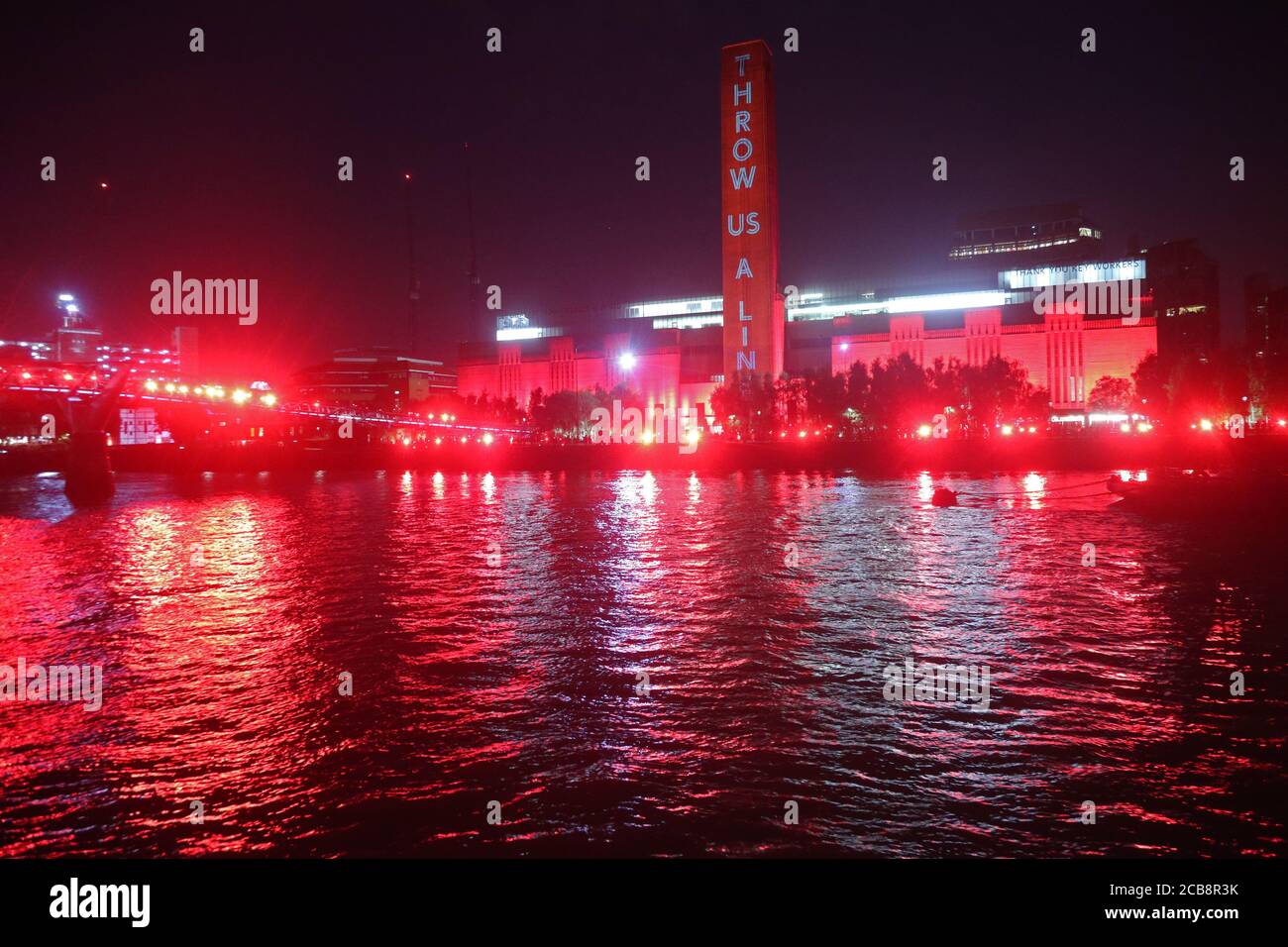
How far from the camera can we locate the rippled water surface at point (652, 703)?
19.8 ft

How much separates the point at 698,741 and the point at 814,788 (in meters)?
1.40

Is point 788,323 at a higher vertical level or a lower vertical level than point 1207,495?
higher

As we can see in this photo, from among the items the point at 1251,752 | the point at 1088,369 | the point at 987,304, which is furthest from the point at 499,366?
the point at 1251,752

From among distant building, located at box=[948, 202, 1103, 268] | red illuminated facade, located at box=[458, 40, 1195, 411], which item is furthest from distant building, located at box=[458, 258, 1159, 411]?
distant building, located at box=[948, 202, 1103, 268]

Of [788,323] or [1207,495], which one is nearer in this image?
[1207,495]

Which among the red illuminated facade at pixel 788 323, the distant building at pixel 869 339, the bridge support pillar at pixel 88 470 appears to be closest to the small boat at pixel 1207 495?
the bridge support pillar at pixel 88 470

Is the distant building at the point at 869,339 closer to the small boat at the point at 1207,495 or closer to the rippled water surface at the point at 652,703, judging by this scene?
the small boat at the point at 1207,495

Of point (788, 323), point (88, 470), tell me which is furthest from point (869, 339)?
point (88, 470)

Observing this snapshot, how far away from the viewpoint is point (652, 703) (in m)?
8.85

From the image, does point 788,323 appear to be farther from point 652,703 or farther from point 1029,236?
point 652,703

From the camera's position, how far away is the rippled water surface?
604cm

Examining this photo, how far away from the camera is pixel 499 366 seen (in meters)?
186

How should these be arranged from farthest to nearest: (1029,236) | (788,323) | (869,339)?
(1029,236) < (788,323) < (869,339)

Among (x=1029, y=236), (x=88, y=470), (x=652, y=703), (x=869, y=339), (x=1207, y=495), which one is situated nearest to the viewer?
(x=652, y=703)
